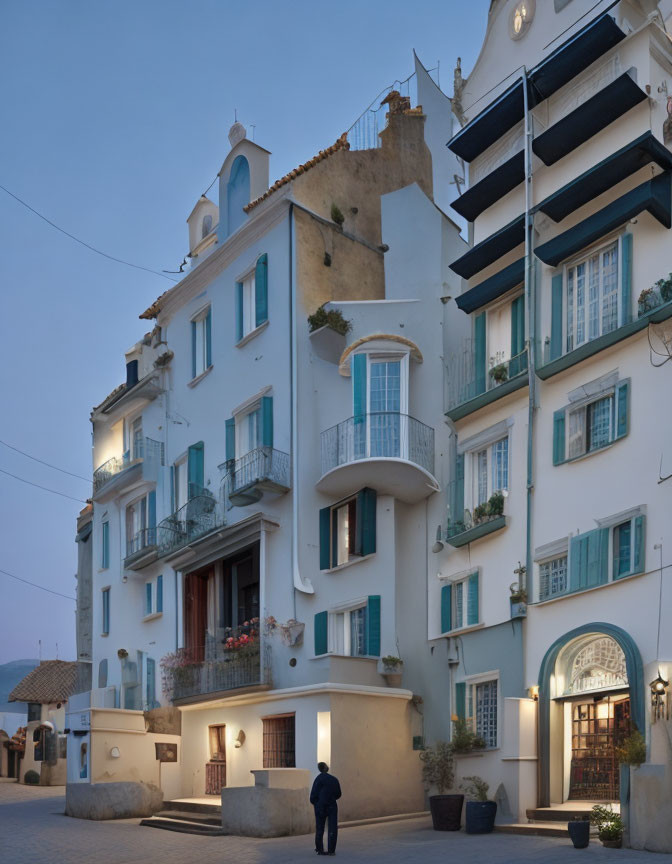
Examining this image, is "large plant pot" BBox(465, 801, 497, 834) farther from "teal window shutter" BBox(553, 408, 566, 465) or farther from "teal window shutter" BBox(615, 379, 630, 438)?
"teal window shutter" BBox(615, 379, 630, 438)

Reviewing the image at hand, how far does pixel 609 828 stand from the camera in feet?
55.5

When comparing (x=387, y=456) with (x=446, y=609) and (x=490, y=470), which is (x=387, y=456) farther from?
(x=446, y=609)

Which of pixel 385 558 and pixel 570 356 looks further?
pixel 385 558

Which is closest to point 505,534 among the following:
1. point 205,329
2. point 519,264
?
point 519,264

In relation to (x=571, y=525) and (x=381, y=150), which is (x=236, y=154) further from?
(x=571, y=525)

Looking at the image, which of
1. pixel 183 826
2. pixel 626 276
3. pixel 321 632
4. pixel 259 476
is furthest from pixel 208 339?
pixel 626 276

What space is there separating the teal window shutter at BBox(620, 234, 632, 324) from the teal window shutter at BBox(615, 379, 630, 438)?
4.17 ft

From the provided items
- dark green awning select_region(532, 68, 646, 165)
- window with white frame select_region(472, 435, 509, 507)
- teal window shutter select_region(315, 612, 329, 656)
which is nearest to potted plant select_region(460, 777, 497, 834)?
window with white frame select_region(472, 435, 509, 507)

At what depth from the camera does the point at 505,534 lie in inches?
909

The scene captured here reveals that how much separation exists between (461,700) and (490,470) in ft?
16.3

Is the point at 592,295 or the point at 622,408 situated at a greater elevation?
the point at 592,295

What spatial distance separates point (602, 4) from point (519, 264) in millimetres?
5519

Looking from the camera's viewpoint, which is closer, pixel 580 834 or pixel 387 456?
pixel 580 834

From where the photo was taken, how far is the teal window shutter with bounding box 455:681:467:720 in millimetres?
23547
